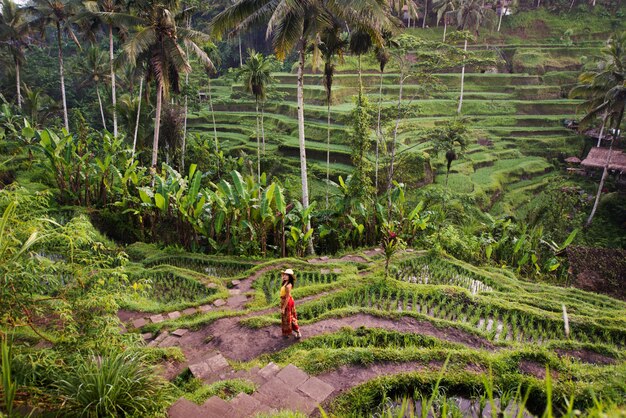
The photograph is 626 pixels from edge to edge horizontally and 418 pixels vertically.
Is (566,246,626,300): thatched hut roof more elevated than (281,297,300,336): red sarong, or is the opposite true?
(281,297,300,336): red sarong

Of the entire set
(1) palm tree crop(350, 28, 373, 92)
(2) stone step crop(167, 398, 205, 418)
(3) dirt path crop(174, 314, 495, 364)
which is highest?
(1) palm tree crop(350, 28, 373, 92)

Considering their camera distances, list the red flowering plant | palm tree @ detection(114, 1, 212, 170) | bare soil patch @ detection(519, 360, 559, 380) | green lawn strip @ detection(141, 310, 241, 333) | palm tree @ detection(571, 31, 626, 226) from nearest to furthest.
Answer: bare soil patch @ detection(519, 360, 559, 380) < green lawn strip @ detection(141, 310, 241, 333) < the red flowering plant < palm tree @ detection(114, 1, 212, 170) < palm tree @ detection(571, 31, 626, 226)

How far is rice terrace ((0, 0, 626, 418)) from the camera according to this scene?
160 inches

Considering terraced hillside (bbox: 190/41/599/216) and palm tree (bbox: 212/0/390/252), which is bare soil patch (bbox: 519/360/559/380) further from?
terraced hillside (bbox: 190/41/599/216)

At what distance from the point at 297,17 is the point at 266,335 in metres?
6.86

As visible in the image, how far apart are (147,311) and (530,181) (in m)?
20.9

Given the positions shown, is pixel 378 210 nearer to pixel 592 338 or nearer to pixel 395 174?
pixel 395 174

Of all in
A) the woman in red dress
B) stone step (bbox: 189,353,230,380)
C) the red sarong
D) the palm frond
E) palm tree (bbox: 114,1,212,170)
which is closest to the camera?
stone step (bbox: 189,353,230,380)

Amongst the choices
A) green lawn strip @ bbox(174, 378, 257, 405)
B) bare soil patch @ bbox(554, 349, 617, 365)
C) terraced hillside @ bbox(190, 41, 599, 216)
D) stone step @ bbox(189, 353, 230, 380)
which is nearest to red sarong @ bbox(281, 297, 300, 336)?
stone step @ bbox(189, 353, 230, 380)

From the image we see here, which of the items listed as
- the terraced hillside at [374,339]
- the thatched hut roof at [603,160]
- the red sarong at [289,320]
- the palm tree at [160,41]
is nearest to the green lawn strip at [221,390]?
the terraced hillside at [374,339]

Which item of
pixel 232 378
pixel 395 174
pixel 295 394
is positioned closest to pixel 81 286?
pixel 232 378

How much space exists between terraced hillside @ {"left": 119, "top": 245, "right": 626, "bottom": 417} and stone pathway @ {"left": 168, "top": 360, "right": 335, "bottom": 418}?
0.01m

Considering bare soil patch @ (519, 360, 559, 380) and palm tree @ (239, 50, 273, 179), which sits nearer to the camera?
bare soil patch @ (519, 360, 559, 380)

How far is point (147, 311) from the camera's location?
24.6 ft
